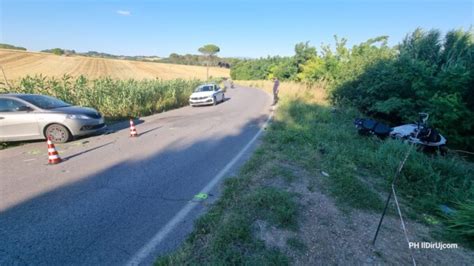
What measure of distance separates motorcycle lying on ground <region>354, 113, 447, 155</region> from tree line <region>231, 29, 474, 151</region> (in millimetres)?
1666

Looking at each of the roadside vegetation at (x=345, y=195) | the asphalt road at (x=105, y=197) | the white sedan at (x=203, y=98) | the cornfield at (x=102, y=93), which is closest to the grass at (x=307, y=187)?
the roadside vegetation at (x=345, y=195)

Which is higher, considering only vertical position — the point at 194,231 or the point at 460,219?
the point at 460,219

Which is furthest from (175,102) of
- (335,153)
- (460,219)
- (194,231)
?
(460,219)

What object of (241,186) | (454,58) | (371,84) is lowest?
(241,186)

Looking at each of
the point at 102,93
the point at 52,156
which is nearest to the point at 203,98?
the point at 102,93

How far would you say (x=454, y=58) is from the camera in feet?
34.6

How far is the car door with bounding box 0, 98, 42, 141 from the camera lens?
→ 23.2 ft

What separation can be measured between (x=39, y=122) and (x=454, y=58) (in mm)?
16656

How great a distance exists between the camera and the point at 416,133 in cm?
595

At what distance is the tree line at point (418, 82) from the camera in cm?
811

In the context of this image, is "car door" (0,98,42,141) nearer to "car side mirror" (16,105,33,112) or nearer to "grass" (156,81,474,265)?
"car side mirror" (16,105,33,112)

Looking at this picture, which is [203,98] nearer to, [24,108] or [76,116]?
[76,116]

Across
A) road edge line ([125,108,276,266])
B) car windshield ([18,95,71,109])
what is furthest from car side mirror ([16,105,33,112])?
road edge line ([125,108,276,266])

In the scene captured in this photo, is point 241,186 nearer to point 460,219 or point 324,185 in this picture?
point 324,185
